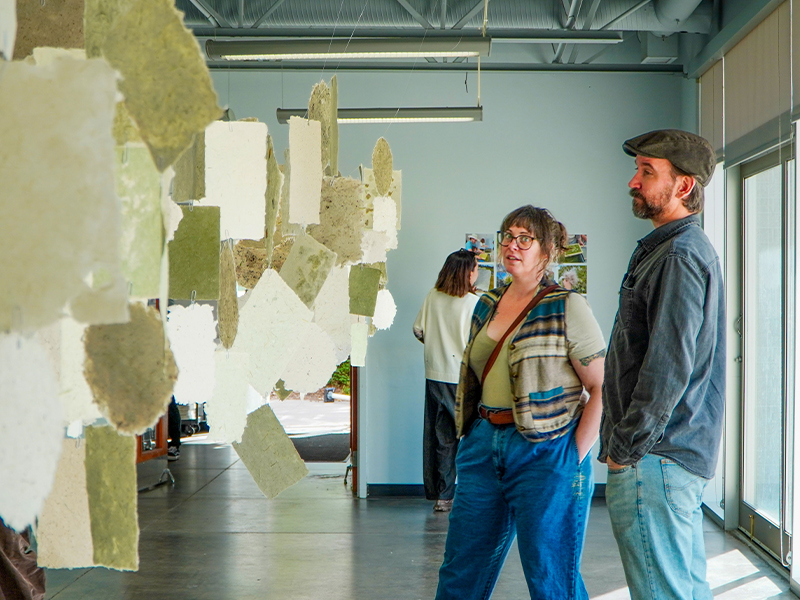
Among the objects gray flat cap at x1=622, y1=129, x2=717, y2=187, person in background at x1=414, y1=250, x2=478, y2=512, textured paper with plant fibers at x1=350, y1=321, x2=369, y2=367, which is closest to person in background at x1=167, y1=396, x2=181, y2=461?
person in background at x1=414, y1=250, x2=478, y2=512

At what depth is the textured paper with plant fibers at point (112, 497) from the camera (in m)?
0.39

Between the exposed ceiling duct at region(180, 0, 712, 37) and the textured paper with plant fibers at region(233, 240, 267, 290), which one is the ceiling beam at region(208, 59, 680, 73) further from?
the textured paper with plant fibers at region(233, 240, 267, 290)

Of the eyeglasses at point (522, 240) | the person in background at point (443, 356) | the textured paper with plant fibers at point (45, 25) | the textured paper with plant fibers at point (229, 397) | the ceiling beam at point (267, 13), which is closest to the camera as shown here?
the textured paper with plant fibers at point (45, 25)

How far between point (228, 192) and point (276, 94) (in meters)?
5.34

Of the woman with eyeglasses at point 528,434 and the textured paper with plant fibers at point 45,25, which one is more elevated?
the textured paper with plant fibers at point 45,25

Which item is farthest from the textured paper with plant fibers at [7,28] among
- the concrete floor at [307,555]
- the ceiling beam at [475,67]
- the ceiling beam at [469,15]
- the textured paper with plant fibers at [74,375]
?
the ceiling beam at [475,67]

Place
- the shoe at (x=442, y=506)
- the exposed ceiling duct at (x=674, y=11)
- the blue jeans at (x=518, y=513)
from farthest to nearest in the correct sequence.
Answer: the shoe at (x=442, y=506) < the exposed ceiling duct at (x=674, y=11) < the blue jeans at (x=518, y=513)

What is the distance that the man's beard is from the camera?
5.54 feet

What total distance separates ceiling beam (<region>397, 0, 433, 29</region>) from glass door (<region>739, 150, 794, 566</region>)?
6.78 ft

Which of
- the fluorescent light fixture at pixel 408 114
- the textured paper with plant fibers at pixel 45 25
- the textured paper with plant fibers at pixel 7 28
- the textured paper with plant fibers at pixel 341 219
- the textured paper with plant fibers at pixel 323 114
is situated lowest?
the textured paper with plant fibers at pixel 341 219

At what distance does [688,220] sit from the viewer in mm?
1657

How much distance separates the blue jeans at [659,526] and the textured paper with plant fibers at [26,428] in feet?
4.77

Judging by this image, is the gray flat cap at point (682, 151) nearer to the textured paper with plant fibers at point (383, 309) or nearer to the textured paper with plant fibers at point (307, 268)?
the textured paper with plant fibers at point (383, 309)

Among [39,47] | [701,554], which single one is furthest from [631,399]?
[39,47]
